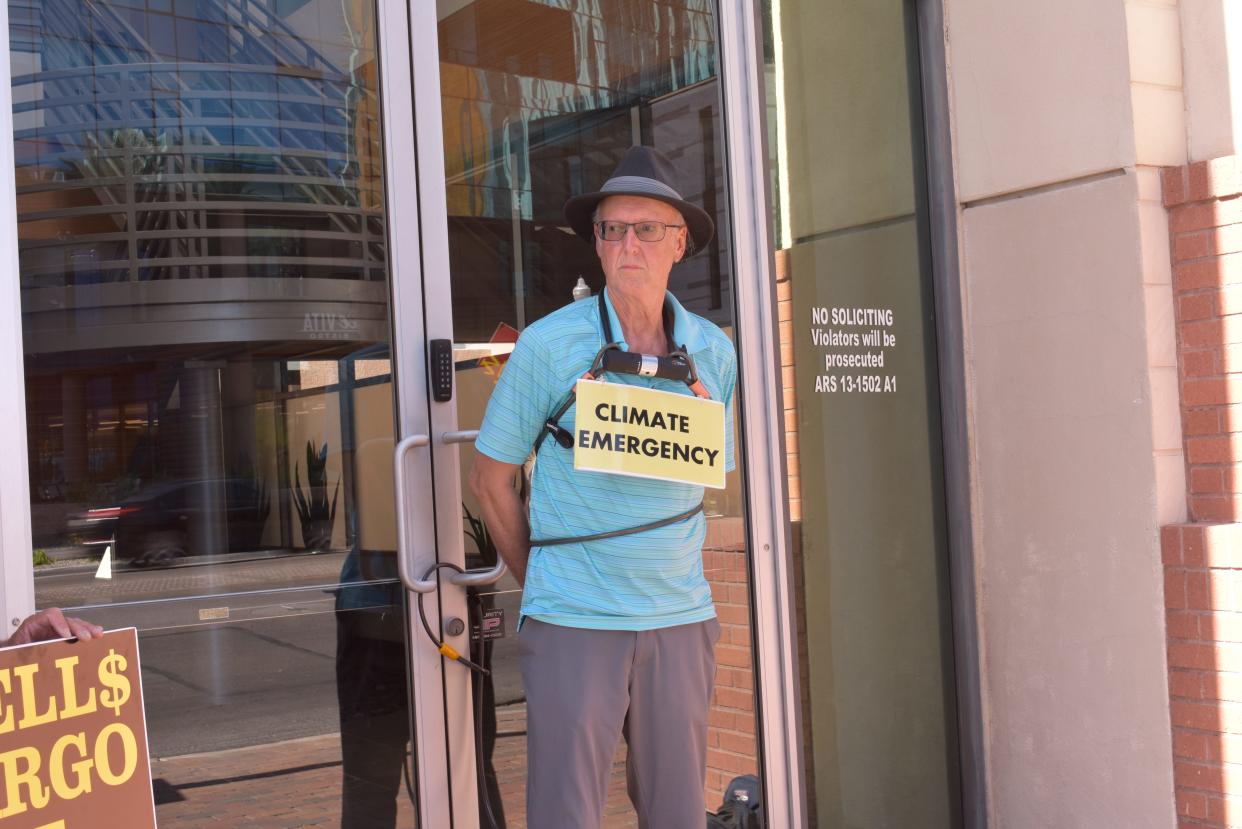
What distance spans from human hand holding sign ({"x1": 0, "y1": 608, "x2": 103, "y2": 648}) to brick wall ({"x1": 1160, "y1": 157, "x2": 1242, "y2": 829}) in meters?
3.08

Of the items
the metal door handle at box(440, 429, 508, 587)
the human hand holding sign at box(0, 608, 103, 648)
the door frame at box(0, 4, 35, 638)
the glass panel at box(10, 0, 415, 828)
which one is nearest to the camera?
the human hand holding sign at box(0, 608, 103, 648)

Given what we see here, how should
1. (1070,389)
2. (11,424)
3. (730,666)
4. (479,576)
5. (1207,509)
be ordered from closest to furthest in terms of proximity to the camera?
(11,424)
(479,576)
(730,666)
(1207,509)
(1070,389)

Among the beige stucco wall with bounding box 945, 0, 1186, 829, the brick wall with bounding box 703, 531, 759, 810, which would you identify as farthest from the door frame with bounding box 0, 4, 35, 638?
the beige stucco wall with bounding box 945, 0, 1186, 829

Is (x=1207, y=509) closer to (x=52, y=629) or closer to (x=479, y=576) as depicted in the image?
(x=479, y=576)

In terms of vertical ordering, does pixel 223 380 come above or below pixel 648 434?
above

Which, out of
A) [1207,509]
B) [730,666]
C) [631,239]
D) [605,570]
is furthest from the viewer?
[1207,509]

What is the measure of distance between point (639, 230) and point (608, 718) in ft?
3.66

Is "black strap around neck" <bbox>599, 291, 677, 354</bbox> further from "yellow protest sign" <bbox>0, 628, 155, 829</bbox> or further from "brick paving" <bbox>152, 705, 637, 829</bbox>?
"yellow protest sign" <bbox>0, 628, 155, 829</bbox>

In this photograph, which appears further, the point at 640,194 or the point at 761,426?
the point at 761,426

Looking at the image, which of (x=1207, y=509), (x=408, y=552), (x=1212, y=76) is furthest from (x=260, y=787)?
(x=1212, y=76)

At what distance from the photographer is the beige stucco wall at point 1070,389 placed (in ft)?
13.2

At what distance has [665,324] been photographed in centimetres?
318

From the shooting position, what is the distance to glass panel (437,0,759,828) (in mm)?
3389

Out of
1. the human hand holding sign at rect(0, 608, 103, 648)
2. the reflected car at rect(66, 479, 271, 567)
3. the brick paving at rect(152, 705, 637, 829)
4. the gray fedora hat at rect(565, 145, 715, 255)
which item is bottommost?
the brick paving at rect(152, 705, 637, 829)
